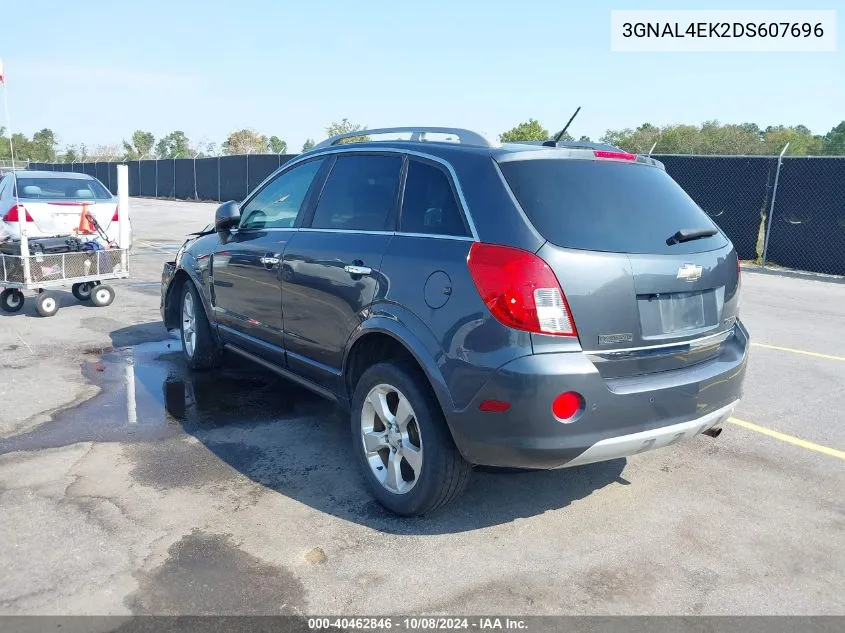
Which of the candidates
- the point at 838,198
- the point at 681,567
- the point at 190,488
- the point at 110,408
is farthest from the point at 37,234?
the point at 838,198

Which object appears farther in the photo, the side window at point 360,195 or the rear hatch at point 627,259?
the side window at point 360,195

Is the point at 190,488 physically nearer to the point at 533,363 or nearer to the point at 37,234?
the point at 533,363

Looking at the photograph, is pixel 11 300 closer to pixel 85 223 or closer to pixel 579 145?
pixel 85 223

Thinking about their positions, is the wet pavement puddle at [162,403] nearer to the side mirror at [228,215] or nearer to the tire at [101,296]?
the side mirror at [228,215]

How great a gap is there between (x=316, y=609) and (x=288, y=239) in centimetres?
244

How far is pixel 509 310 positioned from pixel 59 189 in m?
8.69

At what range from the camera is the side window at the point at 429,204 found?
347 centimetres

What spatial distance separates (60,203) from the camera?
8.84 m

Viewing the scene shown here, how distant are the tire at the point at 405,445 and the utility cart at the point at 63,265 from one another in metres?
5.94

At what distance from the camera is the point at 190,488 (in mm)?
3932

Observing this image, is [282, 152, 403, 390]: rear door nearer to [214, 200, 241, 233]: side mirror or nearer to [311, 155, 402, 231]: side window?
[311, 155, 402, 231]: side window

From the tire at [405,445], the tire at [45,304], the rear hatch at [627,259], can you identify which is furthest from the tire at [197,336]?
the rear hatch at [627,259]

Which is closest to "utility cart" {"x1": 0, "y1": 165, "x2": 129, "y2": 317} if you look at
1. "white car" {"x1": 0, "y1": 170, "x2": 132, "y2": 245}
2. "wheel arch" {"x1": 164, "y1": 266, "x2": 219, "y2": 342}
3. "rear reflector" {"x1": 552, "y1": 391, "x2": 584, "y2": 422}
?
"white car" {"x1": 0, "y1": 170, "x2": 132, "y2": 245}

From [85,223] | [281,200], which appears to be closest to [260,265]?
[281,200]
